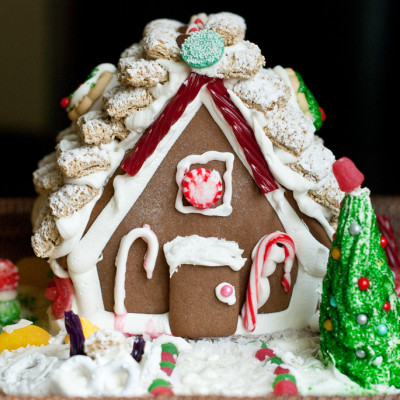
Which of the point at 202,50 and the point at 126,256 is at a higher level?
the point at 202,50

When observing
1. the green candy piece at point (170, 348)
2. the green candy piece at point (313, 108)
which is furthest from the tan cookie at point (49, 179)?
the green candy piece at point (313, 108)

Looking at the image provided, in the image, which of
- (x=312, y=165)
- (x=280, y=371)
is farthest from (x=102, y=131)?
(x=280, y=371)

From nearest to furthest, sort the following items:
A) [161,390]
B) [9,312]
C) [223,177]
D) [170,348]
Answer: [161,390]
[170,348]
[223,177]
[9,312]

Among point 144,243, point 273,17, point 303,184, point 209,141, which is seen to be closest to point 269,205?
point 303,184

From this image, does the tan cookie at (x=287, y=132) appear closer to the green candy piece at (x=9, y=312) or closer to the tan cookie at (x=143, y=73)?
the tan cookie at (x=143, y=73)

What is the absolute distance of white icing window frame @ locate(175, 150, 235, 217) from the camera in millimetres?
2215

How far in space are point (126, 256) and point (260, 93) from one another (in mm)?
661

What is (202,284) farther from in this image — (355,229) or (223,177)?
(355,229)

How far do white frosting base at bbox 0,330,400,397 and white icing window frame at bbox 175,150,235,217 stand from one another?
1.33 feet

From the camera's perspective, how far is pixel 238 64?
2.15m

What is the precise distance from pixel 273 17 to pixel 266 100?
6.23 feet

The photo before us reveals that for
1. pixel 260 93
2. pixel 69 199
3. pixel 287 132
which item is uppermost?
pixel 260 93

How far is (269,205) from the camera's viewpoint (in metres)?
2.27

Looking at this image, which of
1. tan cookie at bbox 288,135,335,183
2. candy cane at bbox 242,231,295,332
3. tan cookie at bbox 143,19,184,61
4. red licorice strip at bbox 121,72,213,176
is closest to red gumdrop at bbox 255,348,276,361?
candy cane at bbox 242,231,295,332
